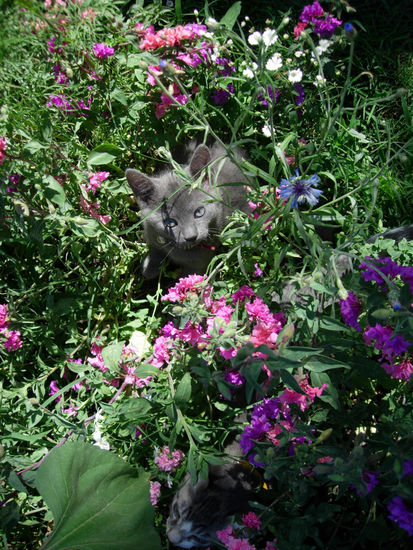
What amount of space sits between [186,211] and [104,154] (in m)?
0.59

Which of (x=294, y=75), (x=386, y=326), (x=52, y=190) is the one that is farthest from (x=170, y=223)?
(x=386, y=326)

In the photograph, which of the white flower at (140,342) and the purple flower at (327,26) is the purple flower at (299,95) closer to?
the purple flower at (327,26)

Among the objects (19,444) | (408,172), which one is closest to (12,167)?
(19,444)

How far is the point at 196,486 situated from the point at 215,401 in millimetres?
371

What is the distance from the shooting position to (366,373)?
65.3 inches

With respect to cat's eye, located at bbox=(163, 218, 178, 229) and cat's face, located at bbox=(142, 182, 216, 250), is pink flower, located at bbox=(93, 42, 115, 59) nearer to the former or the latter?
cat's face, located at bbox=(142, 182, 216, 250)

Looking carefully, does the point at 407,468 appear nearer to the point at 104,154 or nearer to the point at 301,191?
the point at 301,191

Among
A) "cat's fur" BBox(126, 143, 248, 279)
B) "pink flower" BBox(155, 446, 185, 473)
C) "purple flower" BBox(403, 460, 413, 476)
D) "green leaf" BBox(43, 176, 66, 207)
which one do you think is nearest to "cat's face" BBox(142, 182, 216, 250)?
"cat's fur" BBox(126, 143, 248, 279)

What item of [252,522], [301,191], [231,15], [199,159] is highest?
[231,15]

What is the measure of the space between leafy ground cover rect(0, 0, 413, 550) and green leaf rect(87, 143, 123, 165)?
0.02 m

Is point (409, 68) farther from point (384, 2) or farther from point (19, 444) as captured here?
point (19, 444)

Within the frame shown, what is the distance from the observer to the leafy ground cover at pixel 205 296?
155 centimetres

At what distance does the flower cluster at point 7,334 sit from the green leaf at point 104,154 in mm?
839

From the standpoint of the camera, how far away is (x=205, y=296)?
2012 millimetres
